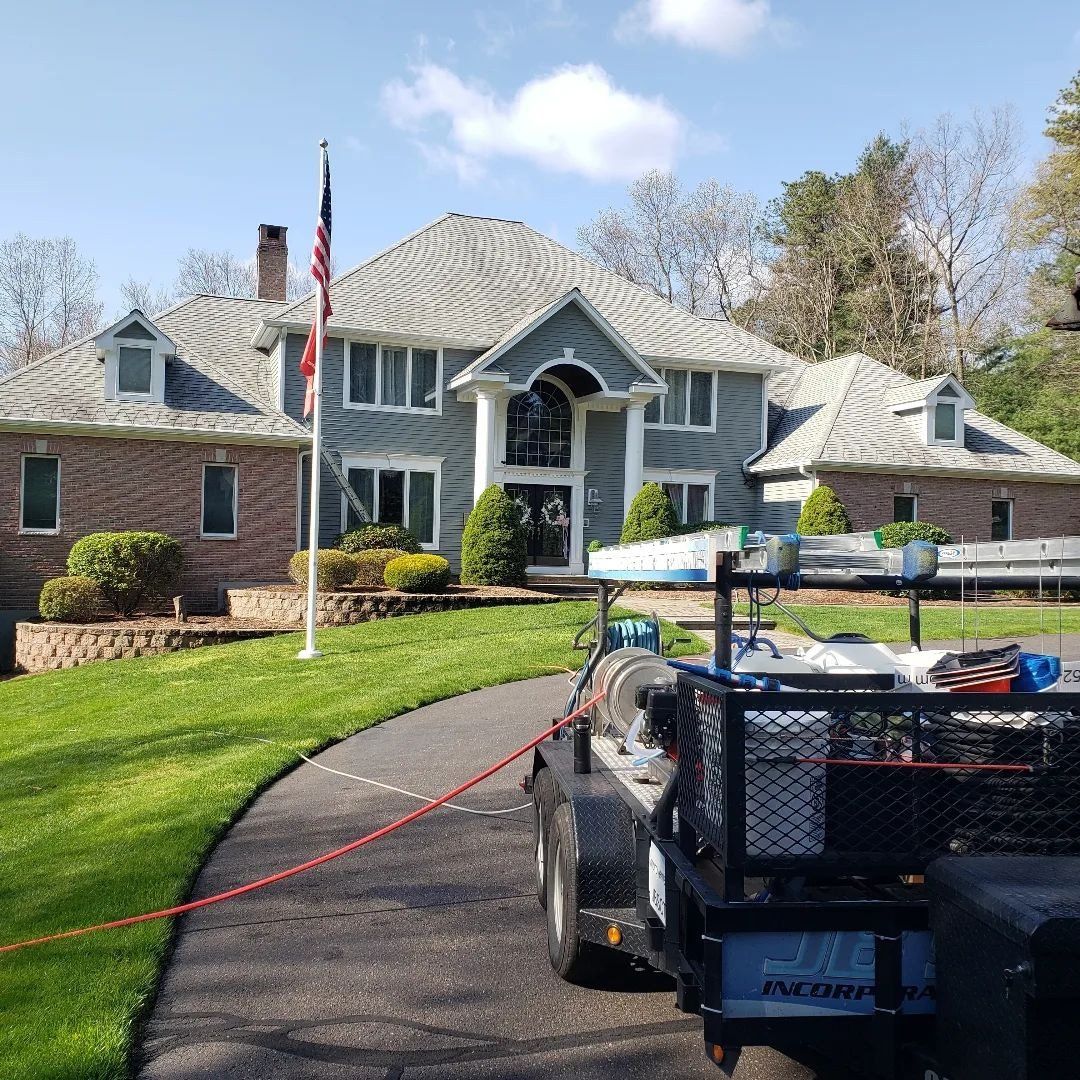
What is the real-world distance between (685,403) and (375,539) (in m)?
8.99

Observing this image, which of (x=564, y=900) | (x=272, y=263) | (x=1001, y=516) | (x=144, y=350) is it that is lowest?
(x=564, y=900)

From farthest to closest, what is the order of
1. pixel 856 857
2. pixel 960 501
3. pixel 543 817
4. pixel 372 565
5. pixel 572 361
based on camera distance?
pixel 960 501 < pixel 572 361 < pixel 372 565 < pixel 543 817 < pixel 856 857

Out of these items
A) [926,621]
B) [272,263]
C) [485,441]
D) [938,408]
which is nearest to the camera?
[926,621]

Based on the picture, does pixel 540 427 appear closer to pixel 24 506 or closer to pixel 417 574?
pixel 417 574

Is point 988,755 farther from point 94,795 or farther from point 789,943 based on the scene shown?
point 94,795

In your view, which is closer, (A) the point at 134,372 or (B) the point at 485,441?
(A) the point at 134,372

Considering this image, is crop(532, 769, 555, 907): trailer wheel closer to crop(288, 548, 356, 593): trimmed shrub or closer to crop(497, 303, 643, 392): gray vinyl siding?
crop(288, 548, 356, 593): trimmed shrub

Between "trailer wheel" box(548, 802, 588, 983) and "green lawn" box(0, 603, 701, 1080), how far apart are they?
1.68m

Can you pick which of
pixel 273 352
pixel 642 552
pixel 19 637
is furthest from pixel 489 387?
pixel 642 552

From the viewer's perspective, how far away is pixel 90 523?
21312mm

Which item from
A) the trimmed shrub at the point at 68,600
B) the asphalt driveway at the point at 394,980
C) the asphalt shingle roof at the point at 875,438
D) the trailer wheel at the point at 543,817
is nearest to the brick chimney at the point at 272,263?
the trimmed shrub at the point at 68,600

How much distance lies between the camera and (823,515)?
24328mm

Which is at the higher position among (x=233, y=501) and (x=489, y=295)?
(x=489, y=295)

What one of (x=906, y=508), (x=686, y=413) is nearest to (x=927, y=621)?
(x=906, y=508)
